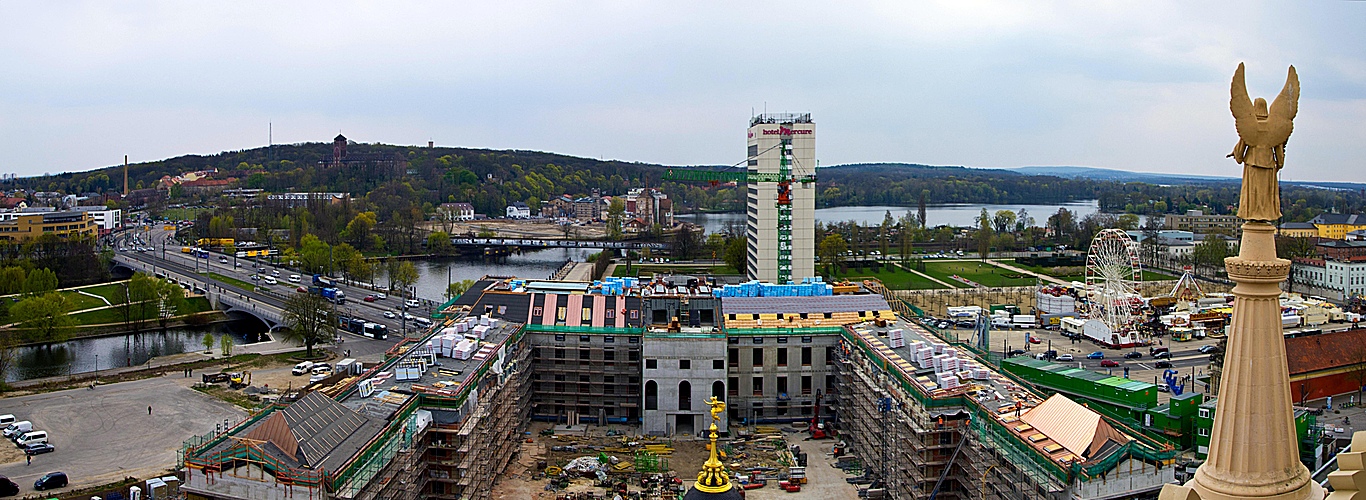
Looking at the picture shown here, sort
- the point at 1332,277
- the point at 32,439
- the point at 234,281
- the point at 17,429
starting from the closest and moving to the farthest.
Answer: the point at 32,439, the point at 17,429, the point at 1332,277, the point at 234,281

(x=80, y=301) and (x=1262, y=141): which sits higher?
(x=1262, y=141)

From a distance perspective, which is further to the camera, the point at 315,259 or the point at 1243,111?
the point at 315,259

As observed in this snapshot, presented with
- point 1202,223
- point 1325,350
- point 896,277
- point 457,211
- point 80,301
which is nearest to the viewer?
point 1325,350

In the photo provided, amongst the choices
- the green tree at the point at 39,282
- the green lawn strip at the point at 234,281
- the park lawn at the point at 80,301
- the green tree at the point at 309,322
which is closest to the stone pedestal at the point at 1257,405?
the green tree at the point at 309,322

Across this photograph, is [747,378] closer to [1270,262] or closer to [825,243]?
[1270,262]

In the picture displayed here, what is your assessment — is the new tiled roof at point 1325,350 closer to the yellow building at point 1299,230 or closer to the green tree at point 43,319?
the green tree at point 43,319

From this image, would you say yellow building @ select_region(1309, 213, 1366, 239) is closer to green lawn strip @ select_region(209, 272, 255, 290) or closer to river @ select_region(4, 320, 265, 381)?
green lawn strip @ select_region(209, 272, 255, 290)

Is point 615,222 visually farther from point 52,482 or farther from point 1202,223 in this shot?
point 52,482

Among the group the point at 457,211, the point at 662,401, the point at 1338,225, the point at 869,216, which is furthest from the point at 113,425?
the point at 869,216
